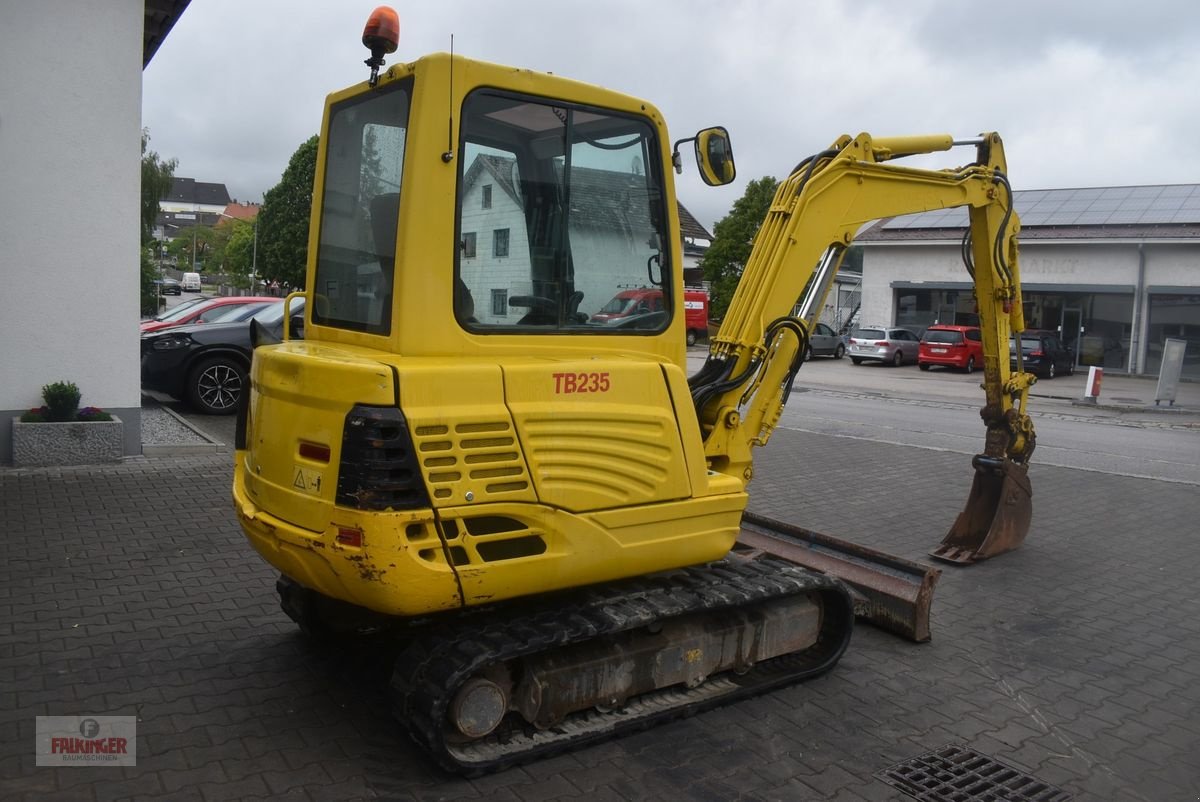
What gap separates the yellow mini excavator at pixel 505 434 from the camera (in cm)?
379

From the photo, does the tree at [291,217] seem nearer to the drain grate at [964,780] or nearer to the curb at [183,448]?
the curb at [183,448]

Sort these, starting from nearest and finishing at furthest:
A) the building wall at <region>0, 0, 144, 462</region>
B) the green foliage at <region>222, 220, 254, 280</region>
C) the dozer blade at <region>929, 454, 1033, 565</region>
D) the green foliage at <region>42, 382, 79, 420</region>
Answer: the dozer blade at <region>929, 454, 1033, 565</region> < the building wall at <region>0, 0, 144, 462</region> < the green foliage at <region>42, 382, 79, 420</region> < the green foliage at <region>222, 220, 254, 280</region>

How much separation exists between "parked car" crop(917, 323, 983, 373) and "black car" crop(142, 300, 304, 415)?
23132mm

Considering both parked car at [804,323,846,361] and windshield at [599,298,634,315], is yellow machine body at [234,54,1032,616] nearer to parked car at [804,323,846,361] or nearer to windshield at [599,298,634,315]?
windshield at [599,298,634,315]

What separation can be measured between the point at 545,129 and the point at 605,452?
4.69 feet

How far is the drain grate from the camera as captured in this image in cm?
403

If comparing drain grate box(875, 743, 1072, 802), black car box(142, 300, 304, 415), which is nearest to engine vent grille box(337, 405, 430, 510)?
drain grate box(875, 743, 1072, 802)

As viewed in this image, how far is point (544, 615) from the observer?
4262mm

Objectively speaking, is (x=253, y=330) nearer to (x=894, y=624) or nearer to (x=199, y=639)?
(x=199, y=639)

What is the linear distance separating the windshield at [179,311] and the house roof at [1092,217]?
21.9m

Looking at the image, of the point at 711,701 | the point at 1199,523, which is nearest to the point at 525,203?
the point at 711,701

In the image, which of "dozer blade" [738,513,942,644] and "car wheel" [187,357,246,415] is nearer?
"dozer blade" [738,513,942,644]

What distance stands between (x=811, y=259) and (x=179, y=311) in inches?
465

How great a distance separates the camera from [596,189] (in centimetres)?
445
